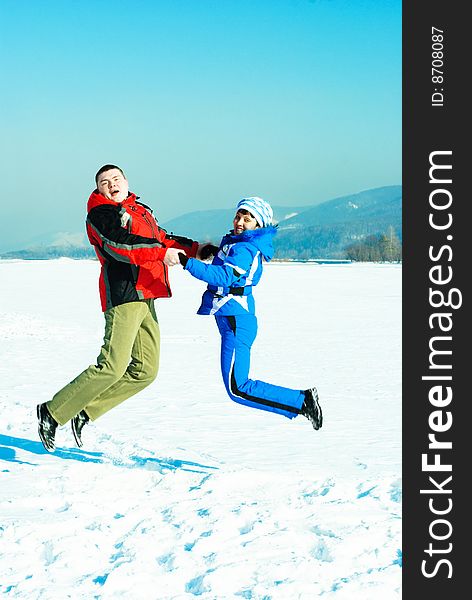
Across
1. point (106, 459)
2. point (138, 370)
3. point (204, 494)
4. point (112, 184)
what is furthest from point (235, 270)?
point (106, 459)

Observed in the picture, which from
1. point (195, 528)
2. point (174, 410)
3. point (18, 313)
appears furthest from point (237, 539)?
point (18, 313)

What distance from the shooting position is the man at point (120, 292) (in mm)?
4672

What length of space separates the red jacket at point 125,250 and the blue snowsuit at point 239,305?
12.0 inches

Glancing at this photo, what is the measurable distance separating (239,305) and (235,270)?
251 millimetres

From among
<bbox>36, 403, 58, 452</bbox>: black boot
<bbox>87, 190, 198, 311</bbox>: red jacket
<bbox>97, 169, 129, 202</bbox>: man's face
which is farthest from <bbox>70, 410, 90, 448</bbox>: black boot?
<bbox>97, 169, 129, 202</bbox>: man's face

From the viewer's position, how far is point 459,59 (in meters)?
4.39

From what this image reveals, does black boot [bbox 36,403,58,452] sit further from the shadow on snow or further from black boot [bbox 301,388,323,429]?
black boot [bbox 301,388,323,429]

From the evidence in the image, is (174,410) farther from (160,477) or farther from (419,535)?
(419,535)

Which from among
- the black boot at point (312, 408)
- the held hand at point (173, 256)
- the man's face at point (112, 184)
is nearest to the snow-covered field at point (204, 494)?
the black boot at point (312, 408)

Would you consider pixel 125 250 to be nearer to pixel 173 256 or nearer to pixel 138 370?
pixel 173 256

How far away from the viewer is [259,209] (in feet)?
15.4

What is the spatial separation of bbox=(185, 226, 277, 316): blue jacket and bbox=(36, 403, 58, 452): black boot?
1.28m

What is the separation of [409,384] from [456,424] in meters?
0.32

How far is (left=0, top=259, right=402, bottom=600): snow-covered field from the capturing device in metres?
3.51
